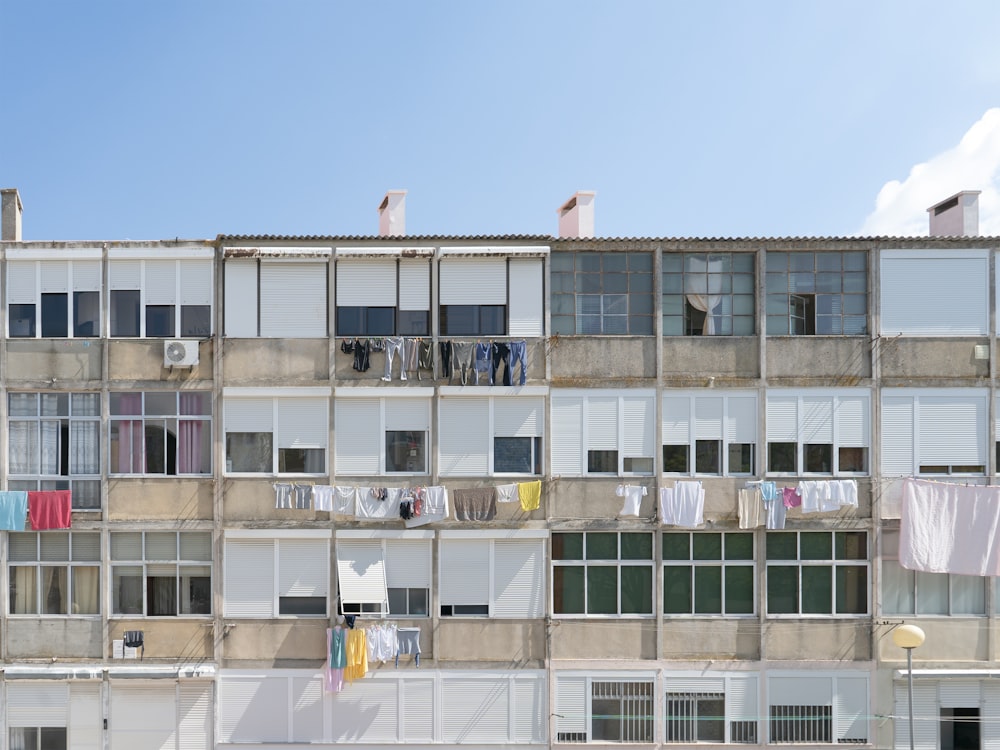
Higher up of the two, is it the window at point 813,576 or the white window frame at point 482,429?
the white window frame at point 482,429

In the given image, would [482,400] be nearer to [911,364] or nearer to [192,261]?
[192,261]

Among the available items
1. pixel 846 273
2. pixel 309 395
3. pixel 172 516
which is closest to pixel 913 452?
pixel 846 273

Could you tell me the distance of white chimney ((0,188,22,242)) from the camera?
18016 mm

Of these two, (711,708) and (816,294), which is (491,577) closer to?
(711,708)

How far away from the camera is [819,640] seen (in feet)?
57.0

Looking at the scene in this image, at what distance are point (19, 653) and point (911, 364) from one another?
2082cm

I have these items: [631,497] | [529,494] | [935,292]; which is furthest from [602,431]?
[935,292]

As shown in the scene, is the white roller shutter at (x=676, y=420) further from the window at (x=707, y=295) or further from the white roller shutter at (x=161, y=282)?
the white roller shutter at (x=161, y=282)

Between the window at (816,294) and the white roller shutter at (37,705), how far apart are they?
58.2 feet

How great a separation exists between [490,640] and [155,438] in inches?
342

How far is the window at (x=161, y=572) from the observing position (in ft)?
57.0

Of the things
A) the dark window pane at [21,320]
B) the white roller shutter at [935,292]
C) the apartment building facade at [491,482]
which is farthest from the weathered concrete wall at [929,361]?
the dark window pane at [21,320]

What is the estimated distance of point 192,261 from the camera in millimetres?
17578

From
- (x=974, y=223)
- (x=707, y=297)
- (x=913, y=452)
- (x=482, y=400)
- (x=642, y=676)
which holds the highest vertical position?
(x=974, y=223)
